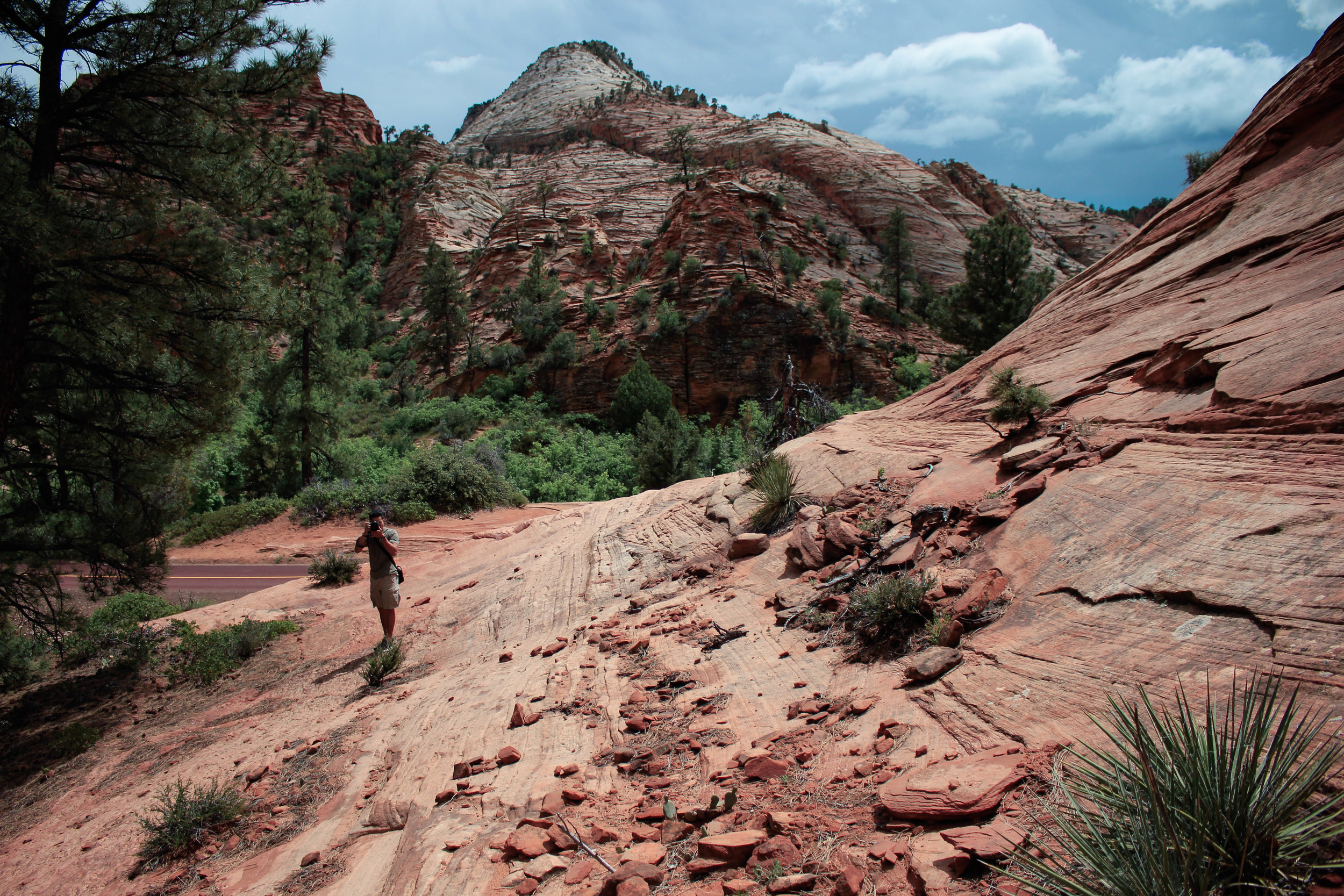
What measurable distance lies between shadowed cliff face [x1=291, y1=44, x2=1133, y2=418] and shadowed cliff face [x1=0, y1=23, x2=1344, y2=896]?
2443cm

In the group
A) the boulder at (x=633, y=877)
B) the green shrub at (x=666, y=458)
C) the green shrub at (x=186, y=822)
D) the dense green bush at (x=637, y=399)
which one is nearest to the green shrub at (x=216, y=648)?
the green shrub at (x=186, y=822)

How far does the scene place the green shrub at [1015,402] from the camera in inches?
250

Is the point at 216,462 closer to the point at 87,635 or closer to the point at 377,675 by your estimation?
the point at 87,635

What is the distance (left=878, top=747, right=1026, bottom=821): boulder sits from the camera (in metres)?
2.47

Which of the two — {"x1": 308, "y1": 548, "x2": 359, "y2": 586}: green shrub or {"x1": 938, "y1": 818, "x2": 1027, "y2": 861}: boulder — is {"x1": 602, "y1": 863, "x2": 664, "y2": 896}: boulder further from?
{"x1": 308, "y1": 548, "x2": 359, "y2": 586}: green shrub

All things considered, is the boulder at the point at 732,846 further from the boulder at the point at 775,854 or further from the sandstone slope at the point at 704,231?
the sandstone slope at the point at 704,231

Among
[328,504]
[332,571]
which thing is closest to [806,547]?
[332,571]

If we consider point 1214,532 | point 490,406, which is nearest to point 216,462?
point 490,406

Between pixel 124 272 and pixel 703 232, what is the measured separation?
3685cm

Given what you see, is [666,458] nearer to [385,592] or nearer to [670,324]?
[385,592]

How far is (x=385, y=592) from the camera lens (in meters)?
8.19

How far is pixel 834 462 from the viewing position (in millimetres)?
8273

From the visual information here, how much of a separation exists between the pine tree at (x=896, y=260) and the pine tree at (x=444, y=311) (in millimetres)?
28701

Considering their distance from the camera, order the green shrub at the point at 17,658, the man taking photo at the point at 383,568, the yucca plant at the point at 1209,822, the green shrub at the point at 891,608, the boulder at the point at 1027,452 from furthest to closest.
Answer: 1. the man taking photo at the point at 383,568
2. the green shrub at the point at 17,658
3. the boulder at the point at 1027,452
4. the green shrub at the point at 891,608
5. the yucca plant at the point at 1209,822
